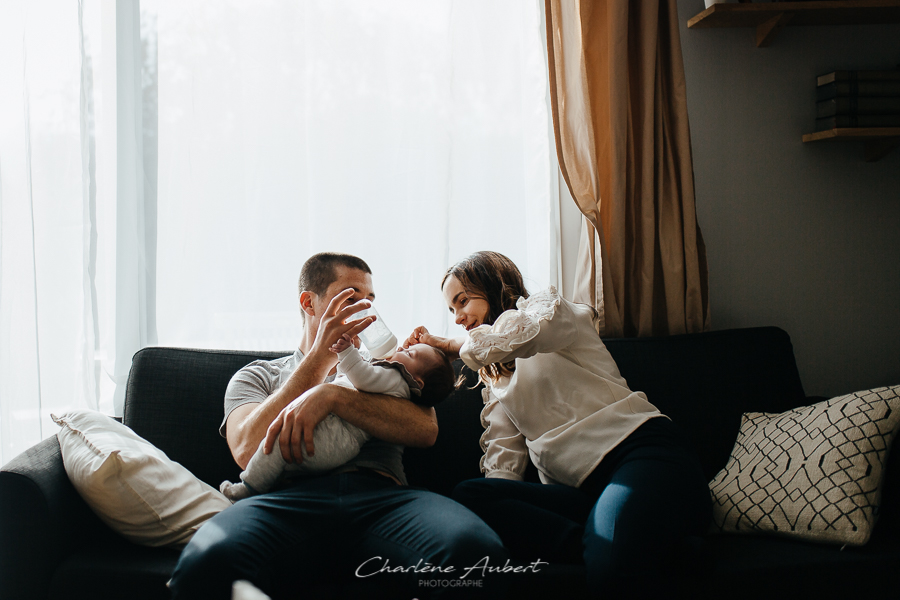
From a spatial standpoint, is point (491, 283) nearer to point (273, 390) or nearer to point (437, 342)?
point (437, 342)

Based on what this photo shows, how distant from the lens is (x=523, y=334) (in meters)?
1.41

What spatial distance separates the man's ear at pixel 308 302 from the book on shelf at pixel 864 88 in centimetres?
199

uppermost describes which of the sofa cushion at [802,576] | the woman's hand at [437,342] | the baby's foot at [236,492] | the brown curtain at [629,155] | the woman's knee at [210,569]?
the brown curtain at [629,155]

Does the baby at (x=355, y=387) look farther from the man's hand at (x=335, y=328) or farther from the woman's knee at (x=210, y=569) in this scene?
the woman's knee at (x=210, y=569)

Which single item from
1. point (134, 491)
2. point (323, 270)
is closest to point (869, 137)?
point (323, 270)

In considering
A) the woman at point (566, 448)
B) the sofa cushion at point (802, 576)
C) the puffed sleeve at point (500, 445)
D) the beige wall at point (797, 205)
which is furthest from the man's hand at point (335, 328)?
the beige wall at point (797, 205)

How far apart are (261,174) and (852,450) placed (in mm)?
1896

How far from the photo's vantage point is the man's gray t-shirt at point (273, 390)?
1487 millimetres

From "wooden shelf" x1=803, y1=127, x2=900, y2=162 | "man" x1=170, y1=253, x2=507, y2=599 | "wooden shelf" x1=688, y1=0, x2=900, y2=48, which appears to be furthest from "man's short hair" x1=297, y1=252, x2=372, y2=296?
"wooden shelf" x1=803, y1=127, x2=900, y2=162

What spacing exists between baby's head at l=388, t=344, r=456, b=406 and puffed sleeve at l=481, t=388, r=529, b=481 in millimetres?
190

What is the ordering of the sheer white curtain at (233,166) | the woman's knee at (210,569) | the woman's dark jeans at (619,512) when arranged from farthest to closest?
the sheer white curtain at (233,166) → the woman's dark jeans at (619,512) → the woman's knee at (210,569)

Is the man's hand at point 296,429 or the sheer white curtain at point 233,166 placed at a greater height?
the sheer white curtain at point 233,166

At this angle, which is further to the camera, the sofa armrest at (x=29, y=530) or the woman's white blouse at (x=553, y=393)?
the woman's white blouse at (x=553, y=393)

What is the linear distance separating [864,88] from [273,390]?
2264 mm
